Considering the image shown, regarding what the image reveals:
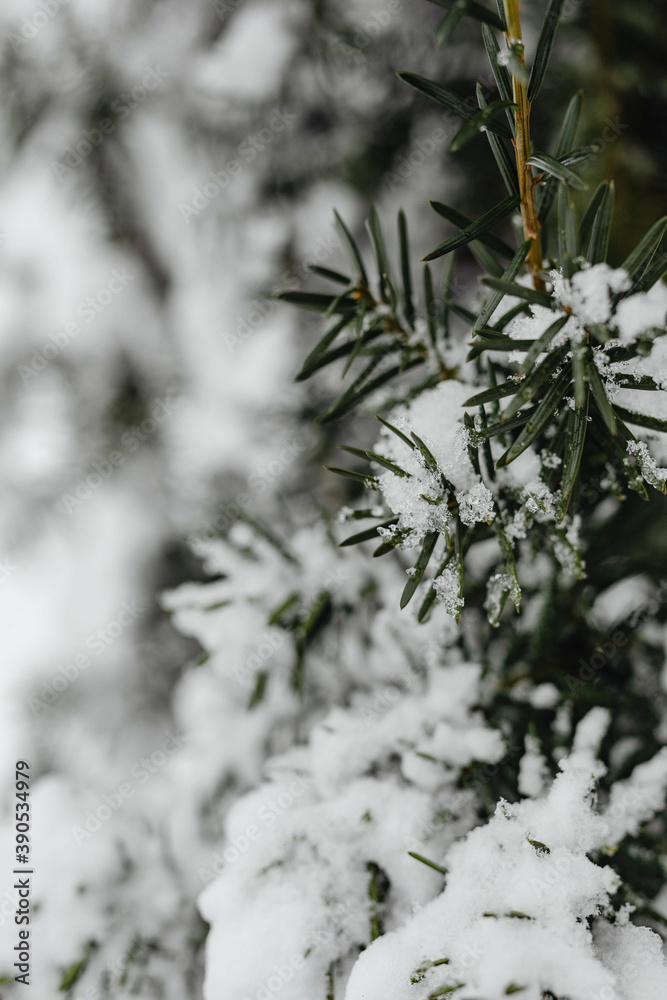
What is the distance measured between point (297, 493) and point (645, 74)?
839 millimetres

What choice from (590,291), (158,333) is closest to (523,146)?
(590,291)

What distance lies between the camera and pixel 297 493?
1.08m

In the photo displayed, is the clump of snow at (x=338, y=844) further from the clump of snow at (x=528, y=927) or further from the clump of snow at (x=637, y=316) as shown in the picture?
the clump of snow at (x=637, y=316)

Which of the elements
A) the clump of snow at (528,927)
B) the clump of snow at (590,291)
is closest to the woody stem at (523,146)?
the clump of snow at (590,291)

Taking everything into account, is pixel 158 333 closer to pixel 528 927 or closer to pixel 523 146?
pixel 523 146

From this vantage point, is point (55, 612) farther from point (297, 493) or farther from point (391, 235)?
point (391, 235)

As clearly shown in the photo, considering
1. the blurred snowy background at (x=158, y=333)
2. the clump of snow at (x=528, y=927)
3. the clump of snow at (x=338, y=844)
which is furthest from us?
the blurred snowy background at (x=158, y=333)

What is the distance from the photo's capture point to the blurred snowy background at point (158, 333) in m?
0.66

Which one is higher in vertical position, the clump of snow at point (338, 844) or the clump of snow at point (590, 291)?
the clump of snow at point (590, 291)

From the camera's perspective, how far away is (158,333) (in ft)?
4.88

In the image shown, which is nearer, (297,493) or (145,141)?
(297,493)

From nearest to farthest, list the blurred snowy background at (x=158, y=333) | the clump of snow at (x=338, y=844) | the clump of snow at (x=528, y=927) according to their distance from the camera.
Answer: the clump of snow at (x=528, y=927)
the clump of snow at (x=338, y=844)
the blurred snowy background at (x=158, y=333)

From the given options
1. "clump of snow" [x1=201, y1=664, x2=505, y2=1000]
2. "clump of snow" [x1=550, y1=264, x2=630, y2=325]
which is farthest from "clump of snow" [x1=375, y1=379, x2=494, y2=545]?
"clump of snow" [x1=201, y1=664, x2=505, y2=1000]

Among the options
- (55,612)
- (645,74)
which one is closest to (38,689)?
(55,612)
